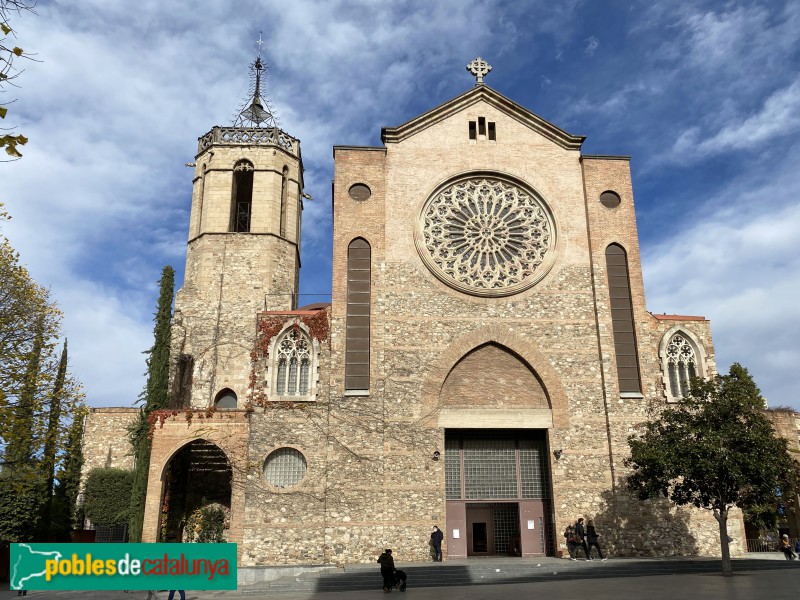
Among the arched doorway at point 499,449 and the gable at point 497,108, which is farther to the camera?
the gable at point 497,108

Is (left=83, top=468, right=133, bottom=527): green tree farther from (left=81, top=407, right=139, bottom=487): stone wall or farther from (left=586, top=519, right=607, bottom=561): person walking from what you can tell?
(left=586, top=519, right=607, bottom=561): person walking

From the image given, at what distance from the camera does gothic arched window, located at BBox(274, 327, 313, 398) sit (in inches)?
893

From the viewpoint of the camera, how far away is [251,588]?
17.4 metres

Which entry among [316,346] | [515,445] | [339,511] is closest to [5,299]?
[316,346]

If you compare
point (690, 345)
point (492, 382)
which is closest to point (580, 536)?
point (492, 382)

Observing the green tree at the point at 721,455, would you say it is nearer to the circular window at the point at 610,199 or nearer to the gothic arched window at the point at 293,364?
the circular window at the point at 610,199

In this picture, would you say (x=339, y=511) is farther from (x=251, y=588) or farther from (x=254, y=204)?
(x=254, y=204)

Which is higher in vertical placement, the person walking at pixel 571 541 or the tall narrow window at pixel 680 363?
the tall narrow window at pixel 680 363

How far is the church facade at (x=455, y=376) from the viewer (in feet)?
70.2

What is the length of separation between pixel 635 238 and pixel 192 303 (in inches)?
738

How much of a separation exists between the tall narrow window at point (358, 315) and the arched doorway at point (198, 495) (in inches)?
230

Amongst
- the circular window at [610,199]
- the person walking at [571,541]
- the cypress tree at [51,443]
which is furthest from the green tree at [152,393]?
the circular window at [610,199]

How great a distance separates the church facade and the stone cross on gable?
276 millimetres

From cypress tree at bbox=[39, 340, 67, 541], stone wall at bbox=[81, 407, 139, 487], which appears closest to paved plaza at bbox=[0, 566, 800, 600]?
cypress tree at bbox=[39, 340, 67, 541]
